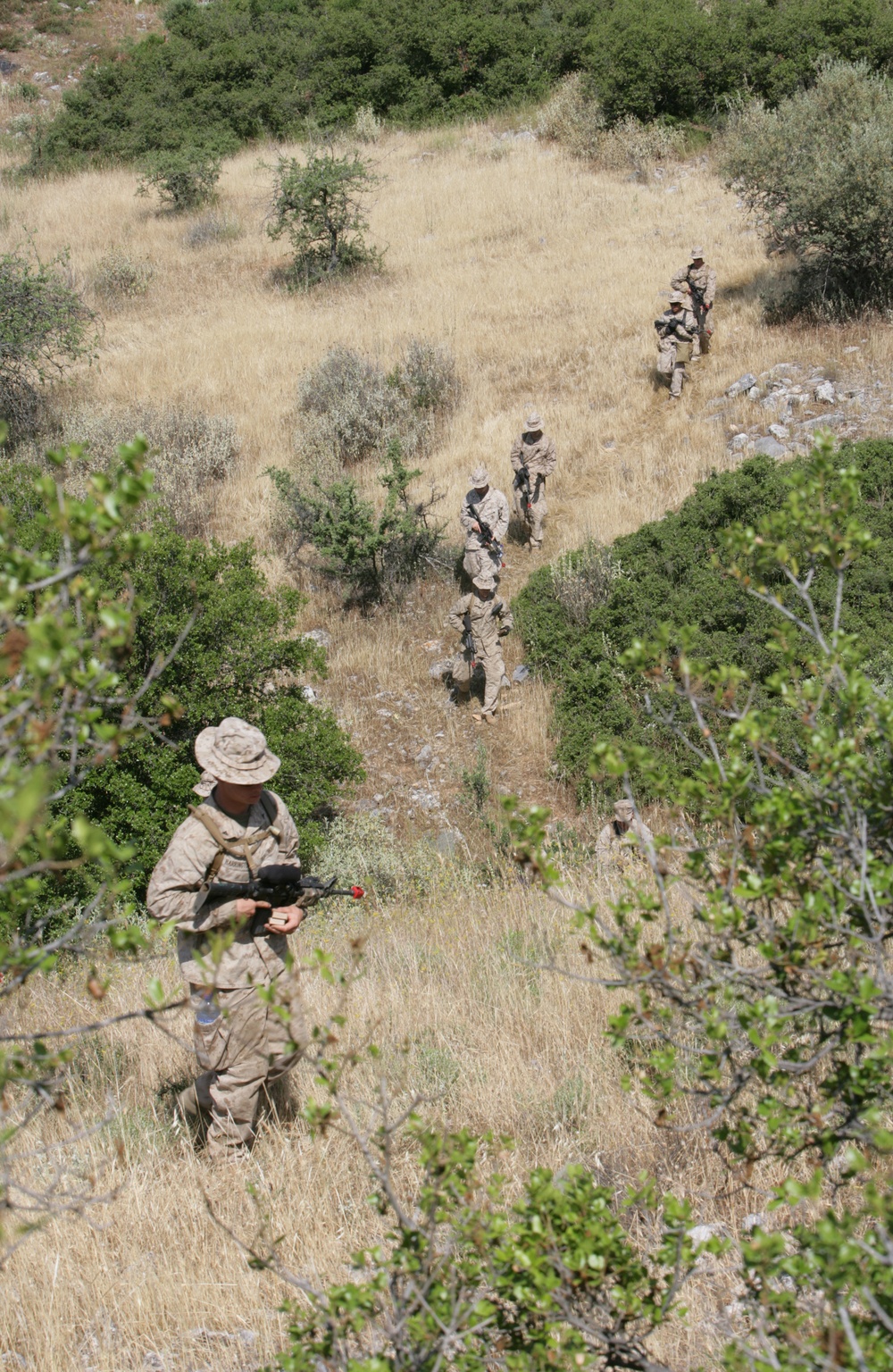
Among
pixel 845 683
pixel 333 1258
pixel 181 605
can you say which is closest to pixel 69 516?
pixel 845 683

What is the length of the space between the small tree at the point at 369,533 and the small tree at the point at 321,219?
8.12m

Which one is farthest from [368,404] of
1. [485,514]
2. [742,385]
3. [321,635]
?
[485,514]

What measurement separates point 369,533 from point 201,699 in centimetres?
390

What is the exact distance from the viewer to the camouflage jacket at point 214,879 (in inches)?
143

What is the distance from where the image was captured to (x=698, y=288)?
1252cm

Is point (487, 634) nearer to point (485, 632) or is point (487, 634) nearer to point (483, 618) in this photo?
point (485, 632)

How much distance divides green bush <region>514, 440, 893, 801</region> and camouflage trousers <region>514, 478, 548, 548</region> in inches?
41.8

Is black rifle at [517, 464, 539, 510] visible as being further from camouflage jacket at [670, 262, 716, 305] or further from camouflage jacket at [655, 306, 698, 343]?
camouflage jacket at [670, 262, 716, 305]

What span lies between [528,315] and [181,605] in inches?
392

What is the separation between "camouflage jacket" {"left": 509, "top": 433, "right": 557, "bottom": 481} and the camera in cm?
1081

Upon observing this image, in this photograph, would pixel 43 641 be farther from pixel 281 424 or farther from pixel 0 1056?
pixel 281 424

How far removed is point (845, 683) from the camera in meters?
2.52

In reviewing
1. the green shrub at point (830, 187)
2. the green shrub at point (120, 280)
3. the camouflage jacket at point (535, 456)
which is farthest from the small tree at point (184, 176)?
the camouflage jacket at point (535, 456)

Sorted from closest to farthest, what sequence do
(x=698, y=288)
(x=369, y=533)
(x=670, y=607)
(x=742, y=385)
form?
(x=670, y=607) < (x=369, y=533) < (x=742, y=385) < (x=698, y=288)
